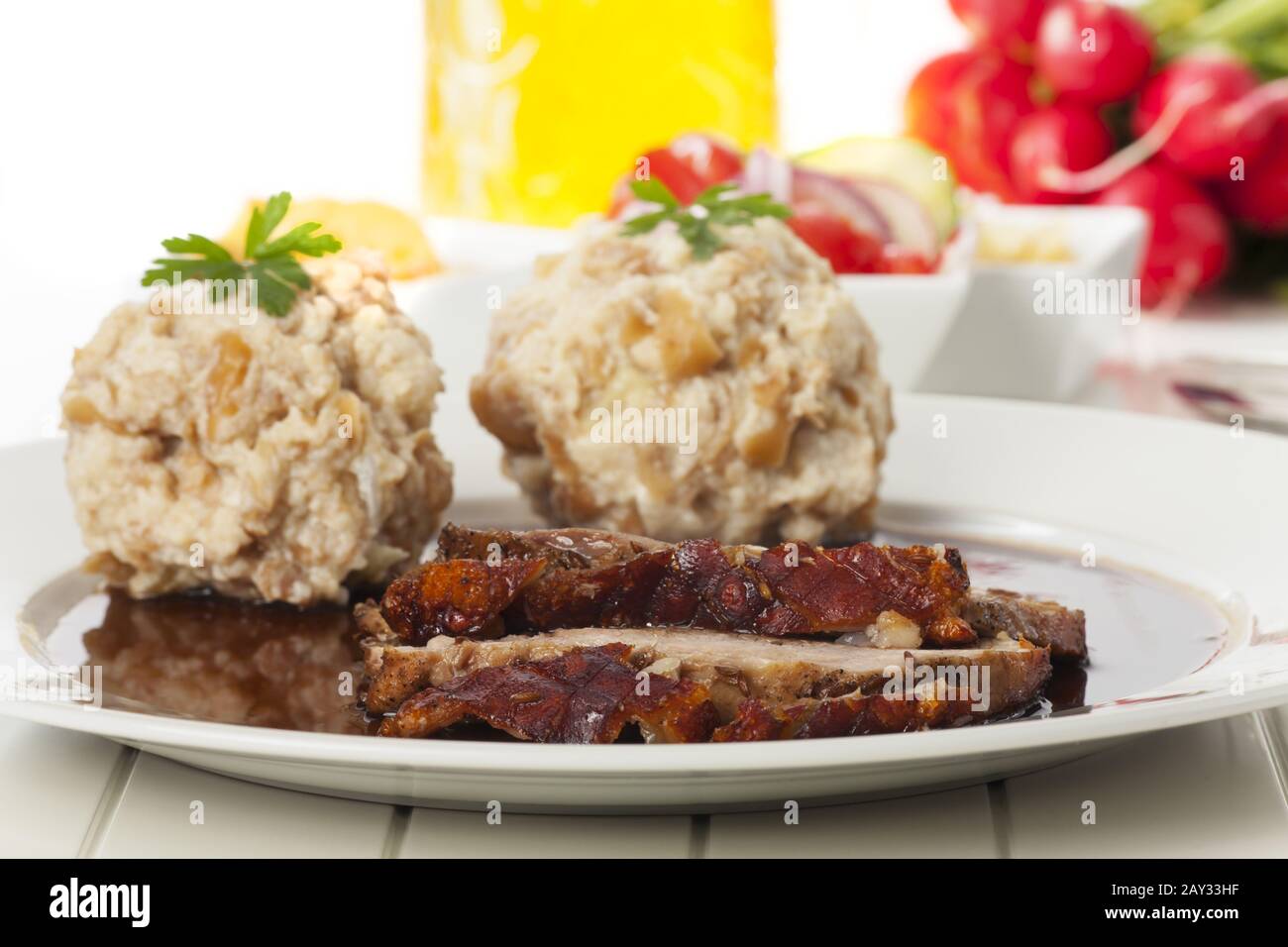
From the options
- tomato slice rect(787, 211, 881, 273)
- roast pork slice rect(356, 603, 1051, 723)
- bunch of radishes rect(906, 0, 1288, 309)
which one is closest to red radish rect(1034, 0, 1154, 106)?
bunch of radishes rect(906, 0, 1288, 309)

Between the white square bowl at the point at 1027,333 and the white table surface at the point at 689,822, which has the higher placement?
the white square bowl at the point at 1027,333

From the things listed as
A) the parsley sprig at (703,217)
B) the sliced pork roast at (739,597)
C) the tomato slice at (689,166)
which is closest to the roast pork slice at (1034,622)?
the sliced pork roast at (739,597)

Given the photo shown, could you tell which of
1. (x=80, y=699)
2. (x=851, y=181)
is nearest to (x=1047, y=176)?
(x=851, y=181)

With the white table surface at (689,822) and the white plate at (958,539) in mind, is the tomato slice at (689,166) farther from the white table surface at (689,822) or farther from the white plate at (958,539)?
the white table surface at (689,822)

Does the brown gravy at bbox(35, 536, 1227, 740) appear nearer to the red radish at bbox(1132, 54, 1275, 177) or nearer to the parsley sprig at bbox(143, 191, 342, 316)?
the parsley sprig at bbox(143, 191, 342, 316)

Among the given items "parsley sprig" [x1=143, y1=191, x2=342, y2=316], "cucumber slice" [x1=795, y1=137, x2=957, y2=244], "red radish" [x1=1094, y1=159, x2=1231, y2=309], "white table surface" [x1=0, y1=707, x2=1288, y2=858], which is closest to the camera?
"white table surface" [x1=0, y1=707, x2=1288, y2=858]

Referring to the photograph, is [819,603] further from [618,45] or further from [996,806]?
[618,45]

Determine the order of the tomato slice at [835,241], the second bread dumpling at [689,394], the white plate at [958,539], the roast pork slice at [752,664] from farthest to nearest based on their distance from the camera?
the tomato slice at [835,241]
the second bread dumpling at [689,394]
the roast pork slice at [752,664]
the white plate at [958,539]
